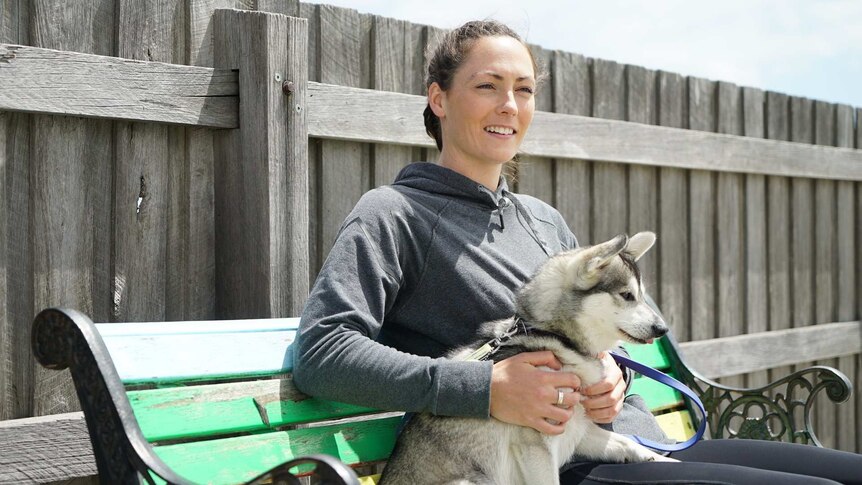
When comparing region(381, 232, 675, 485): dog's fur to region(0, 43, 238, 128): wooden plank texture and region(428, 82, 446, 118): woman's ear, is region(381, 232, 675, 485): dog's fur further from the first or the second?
region(0, 43, 238, 128): wooden plank texture

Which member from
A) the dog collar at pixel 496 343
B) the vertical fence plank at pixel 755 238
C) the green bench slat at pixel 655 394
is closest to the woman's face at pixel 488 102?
the dog collar at pixel 496 343

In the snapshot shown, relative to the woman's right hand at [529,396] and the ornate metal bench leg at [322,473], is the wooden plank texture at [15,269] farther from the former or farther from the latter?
the woman's right hand at [529,396]

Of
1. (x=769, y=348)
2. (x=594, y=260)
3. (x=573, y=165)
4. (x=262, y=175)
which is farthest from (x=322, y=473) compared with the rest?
(x=769, y=348)

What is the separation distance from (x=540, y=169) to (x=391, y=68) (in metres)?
1.16

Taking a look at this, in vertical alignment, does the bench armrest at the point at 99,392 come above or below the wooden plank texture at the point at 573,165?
below

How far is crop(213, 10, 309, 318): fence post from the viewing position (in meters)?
3.57

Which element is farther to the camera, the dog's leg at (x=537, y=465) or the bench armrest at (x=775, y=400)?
the bench armrest at (x=775, y=400)

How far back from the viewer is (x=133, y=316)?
3.41m

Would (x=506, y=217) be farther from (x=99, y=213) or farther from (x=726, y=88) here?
(x=726, y=88)

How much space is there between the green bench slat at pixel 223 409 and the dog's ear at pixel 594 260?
781 mm

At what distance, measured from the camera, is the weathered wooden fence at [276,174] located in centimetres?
319

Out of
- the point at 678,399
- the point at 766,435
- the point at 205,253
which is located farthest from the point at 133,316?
the point at 766,435

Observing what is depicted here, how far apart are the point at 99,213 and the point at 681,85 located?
3.94 m

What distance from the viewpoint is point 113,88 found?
10.7 feet
